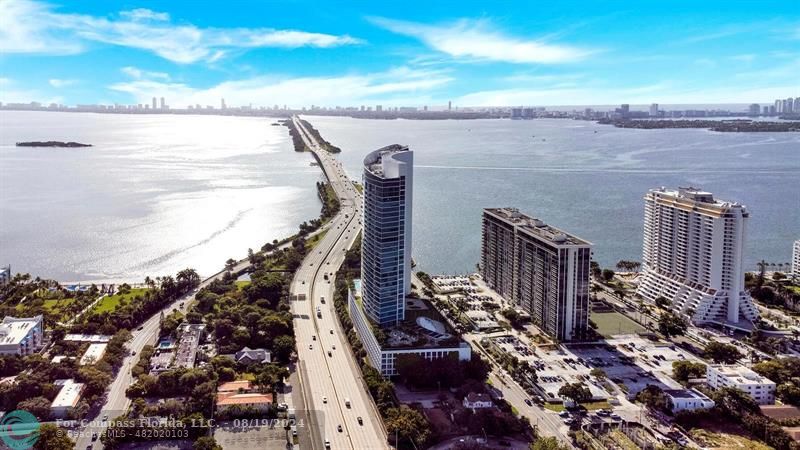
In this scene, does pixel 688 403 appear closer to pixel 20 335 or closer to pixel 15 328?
pixel 20 335

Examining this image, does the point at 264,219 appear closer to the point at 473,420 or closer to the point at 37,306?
the point at 37,306

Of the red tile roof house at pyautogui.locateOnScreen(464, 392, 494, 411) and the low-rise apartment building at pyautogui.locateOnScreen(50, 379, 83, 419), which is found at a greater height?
the low-rise apartment building at pyautogui.locateOnScreen(50, 379, 83, 419)

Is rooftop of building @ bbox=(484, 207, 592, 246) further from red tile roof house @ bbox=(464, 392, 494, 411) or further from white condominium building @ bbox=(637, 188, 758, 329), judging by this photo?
red tile roof house @ bbox=(464, 392, 494, 411)

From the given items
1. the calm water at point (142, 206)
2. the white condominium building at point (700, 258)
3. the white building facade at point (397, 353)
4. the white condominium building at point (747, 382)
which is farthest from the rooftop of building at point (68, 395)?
the white condominium building at point (700, 258)

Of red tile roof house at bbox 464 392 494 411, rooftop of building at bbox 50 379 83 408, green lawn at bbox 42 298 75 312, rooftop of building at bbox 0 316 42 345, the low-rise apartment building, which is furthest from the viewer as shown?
green lawn at bbox 42 298 75 312

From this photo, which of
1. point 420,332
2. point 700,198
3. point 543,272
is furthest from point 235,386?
point 700,198

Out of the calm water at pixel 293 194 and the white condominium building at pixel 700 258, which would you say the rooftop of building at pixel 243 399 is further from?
the white condominium building at pixel 700 258

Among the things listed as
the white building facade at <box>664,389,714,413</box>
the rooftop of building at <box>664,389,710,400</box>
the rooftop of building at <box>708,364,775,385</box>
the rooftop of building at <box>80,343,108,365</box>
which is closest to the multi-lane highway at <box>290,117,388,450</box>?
the rooftop of building at <box>80,343,108,365</box>
